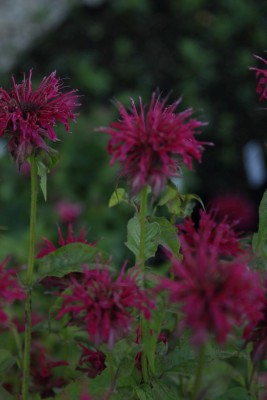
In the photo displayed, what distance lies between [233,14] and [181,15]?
0.26 metres

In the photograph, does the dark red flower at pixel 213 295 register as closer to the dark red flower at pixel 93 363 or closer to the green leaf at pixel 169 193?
the green leaf at pixel 169 193

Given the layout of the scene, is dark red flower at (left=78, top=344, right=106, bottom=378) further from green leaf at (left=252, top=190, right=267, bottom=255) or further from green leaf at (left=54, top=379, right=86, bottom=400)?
green leaf at (left=252, top=190, right=267, bottom=255)

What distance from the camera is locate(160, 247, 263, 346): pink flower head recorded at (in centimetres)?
64

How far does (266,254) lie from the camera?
2.99 feet

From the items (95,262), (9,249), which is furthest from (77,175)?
(95,262)

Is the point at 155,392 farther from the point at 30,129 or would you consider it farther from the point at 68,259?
the point at 30,129

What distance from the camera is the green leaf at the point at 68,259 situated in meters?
0.83

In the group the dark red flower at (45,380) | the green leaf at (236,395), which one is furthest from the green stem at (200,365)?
the dark red flower at (45,380)

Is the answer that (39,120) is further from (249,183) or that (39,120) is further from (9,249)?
(249,183)

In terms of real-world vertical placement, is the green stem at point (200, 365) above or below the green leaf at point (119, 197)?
below

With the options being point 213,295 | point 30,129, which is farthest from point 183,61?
point 213,295

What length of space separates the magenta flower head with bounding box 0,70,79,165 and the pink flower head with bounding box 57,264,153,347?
0.19 meters

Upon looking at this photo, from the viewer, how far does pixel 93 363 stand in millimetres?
972

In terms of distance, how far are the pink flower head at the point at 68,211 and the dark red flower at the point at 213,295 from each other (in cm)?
168
